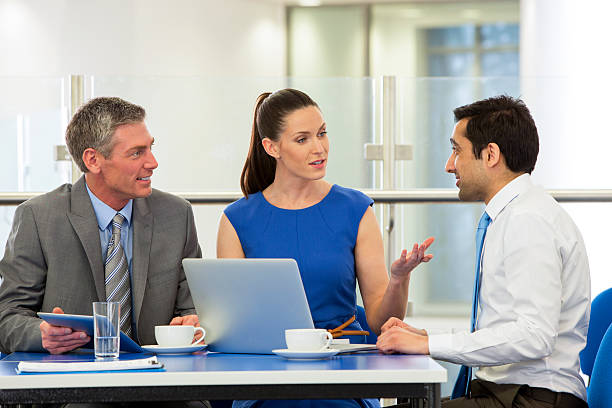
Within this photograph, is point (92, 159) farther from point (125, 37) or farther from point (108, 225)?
point (125, 37)

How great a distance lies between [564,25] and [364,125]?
2.35 m

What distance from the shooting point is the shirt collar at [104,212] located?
7.99 feet

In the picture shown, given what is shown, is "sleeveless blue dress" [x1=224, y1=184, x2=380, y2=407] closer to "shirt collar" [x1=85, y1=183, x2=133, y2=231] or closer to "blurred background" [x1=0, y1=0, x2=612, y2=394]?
"shirt collar" [x1=85, y1=183, x2=133, y2=231]

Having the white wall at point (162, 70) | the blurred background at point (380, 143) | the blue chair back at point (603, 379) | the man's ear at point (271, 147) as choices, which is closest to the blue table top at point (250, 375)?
the blue chair back at point (603, 379)

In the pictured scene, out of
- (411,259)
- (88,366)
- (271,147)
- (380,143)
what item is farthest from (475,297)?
(380,143)

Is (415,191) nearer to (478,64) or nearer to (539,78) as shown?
(539,78)

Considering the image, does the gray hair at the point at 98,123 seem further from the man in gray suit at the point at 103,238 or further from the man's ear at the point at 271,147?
the man's ear at the point at 271,147

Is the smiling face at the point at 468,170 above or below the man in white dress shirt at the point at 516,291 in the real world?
above

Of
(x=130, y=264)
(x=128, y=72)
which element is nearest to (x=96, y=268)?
(x=130, y=264)

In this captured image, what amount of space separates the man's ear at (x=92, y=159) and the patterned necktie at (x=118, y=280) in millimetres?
206

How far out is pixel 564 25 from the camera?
5.43 metres

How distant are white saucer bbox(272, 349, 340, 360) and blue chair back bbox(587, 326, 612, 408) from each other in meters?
0.65

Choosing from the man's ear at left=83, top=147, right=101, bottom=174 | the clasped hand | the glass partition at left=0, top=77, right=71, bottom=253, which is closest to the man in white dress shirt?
the clasped hand

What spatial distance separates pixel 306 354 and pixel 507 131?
2.56 feet
